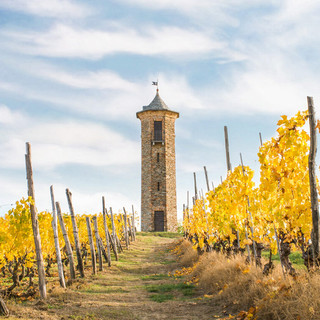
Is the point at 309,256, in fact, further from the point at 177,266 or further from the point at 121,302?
the point at 177,266

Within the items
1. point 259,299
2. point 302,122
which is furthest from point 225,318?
point 302,122

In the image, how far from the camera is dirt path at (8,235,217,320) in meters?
7.16

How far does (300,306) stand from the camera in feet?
16.9

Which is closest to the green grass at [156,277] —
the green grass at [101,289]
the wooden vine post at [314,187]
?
the green grass at [101,289]

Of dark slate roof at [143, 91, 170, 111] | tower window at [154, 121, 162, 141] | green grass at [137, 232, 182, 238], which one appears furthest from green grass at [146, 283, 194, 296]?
dark slate roof at [143, 91, 170, 111]

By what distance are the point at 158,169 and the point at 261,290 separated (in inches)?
1042

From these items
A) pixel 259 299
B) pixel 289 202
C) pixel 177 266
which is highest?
pixel 289 202

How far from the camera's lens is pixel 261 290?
657 cm

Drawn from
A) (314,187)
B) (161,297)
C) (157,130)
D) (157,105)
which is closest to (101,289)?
(161,297)

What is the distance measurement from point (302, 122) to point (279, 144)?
23.2 inches

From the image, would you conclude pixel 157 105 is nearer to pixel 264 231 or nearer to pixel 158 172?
pixel 158 172

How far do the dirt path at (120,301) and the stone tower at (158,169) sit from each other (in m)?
19.4

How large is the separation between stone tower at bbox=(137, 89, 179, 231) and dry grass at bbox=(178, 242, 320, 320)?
72.7 feet

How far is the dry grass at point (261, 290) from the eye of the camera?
5.16 metres
